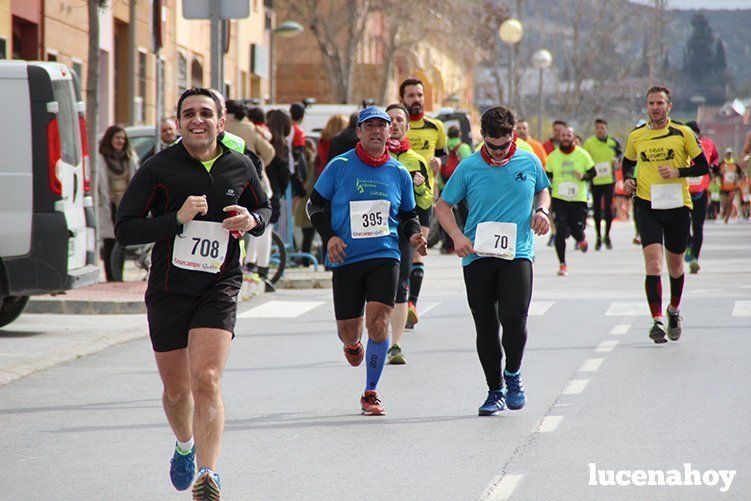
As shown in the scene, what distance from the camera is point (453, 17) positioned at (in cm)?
4334

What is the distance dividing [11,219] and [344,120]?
6.78m

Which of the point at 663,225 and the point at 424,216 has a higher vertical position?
the point at 424,216

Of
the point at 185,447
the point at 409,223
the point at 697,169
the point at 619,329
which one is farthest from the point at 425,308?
the point at 185,447

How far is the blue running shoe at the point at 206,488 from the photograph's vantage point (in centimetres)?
670

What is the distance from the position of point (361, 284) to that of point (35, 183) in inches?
165

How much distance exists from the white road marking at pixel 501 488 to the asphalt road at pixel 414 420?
0.01m

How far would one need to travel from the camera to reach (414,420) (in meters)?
9.47

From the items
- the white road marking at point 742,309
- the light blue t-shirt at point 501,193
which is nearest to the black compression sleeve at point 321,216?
the light blue t-shirt at point 501,193

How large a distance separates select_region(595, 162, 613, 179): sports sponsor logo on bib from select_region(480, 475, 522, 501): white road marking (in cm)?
2065

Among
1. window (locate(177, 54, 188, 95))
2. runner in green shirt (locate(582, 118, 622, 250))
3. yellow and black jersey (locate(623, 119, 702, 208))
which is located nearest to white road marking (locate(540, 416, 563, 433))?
yellow and black jersey (locate(623, 119, 702, 208))

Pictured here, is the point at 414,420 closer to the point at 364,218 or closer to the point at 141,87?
the point at 364,218

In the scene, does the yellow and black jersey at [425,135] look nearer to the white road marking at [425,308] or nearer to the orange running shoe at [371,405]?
the white road marking at [425,308]

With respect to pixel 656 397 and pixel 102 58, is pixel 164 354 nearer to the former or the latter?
pixel 656 397

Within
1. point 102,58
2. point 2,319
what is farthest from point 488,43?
point 2,319
